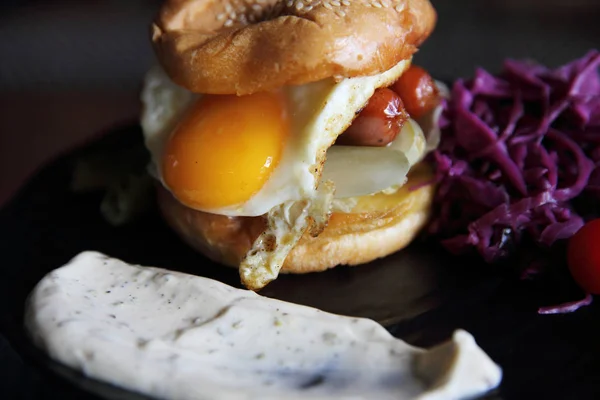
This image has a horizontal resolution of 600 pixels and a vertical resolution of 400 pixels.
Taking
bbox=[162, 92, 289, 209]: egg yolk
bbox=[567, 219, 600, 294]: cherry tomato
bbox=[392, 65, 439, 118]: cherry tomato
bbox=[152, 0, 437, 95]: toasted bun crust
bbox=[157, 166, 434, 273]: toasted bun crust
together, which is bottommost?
bbox=[567, 219, 600, 294]: cherry tomato

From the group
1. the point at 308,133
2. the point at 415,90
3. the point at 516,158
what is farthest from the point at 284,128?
the point at 516,158

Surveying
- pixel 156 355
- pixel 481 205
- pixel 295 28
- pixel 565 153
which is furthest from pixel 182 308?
pixel 565 153

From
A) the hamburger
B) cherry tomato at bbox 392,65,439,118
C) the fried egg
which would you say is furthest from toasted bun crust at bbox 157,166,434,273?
cherry tomato at bbox 392,65,439,118

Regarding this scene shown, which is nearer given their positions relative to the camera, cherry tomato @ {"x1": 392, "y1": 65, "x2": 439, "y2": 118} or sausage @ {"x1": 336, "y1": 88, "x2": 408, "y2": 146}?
sausage @ {"x1": 336, "y1": 88, "x2": 408, "y2": 146}

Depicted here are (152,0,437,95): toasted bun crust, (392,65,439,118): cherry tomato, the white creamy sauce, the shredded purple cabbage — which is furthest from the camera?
(392,65,439,118): cherry tomato

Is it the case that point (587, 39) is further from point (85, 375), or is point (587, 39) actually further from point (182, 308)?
point (85, 375)

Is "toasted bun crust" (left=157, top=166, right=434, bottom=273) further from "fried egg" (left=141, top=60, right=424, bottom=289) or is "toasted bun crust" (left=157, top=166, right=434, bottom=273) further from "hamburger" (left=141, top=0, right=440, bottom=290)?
"fried egg" (left=141, top=60, right=424, bottom=289)

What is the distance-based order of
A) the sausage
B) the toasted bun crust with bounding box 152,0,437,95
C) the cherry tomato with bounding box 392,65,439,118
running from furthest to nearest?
the cherry tomato with bounding box 392,65,439,118, the sausage, the toasted bun crust with bounding box 152,0,437,95

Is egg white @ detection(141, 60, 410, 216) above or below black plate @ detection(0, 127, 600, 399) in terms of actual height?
above
